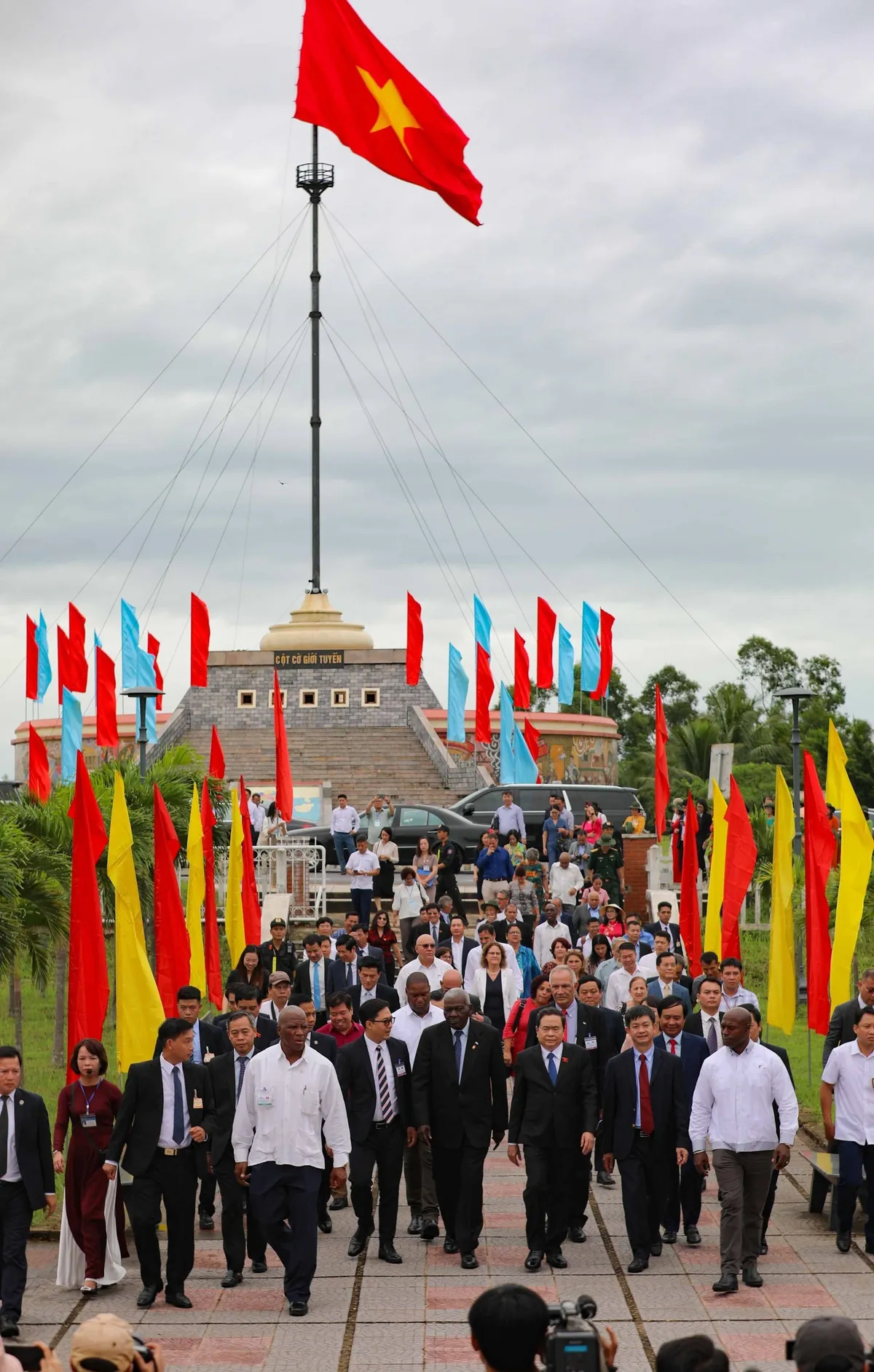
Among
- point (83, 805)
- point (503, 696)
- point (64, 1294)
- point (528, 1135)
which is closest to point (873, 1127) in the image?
point (528, 1135)

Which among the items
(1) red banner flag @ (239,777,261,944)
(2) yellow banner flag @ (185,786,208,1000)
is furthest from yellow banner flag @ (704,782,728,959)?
(1) red banner flag @ (239,777,261,944)

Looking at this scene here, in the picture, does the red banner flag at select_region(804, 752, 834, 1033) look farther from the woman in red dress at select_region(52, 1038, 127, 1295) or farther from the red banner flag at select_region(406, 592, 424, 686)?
the red banner flag at select_region(406, 592, 424, 686)

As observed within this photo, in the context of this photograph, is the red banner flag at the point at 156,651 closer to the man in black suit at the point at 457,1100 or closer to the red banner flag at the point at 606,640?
the red banner flag at the point at 606,640

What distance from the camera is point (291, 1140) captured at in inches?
332

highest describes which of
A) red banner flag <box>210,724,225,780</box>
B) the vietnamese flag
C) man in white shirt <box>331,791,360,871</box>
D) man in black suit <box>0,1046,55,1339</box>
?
the vietnamese flag

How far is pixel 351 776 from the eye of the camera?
3750 cm

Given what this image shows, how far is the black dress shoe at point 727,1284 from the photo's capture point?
8.44 metres

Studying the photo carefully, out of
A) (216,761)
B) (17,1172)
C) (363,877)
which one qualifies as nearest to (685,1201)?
(17,1172)

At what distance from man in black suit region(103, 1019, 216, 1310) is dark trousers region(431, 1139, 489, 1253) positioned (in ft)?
4.78

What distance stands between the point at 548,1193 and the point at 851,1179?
1647 mm

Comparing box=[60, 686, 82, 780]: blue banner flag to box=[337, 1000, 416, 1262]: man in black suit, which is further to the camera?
box=[60, 686, 82, 780]: blue banner flag

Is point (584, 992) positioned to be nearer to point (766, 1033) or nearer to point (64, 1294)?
point (64, 1294)

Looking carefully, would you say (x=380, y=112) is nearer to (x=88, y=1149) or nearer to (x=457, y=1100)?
(x=457, y=1100)

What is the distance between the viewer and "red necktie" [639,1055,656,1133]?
922 cm
